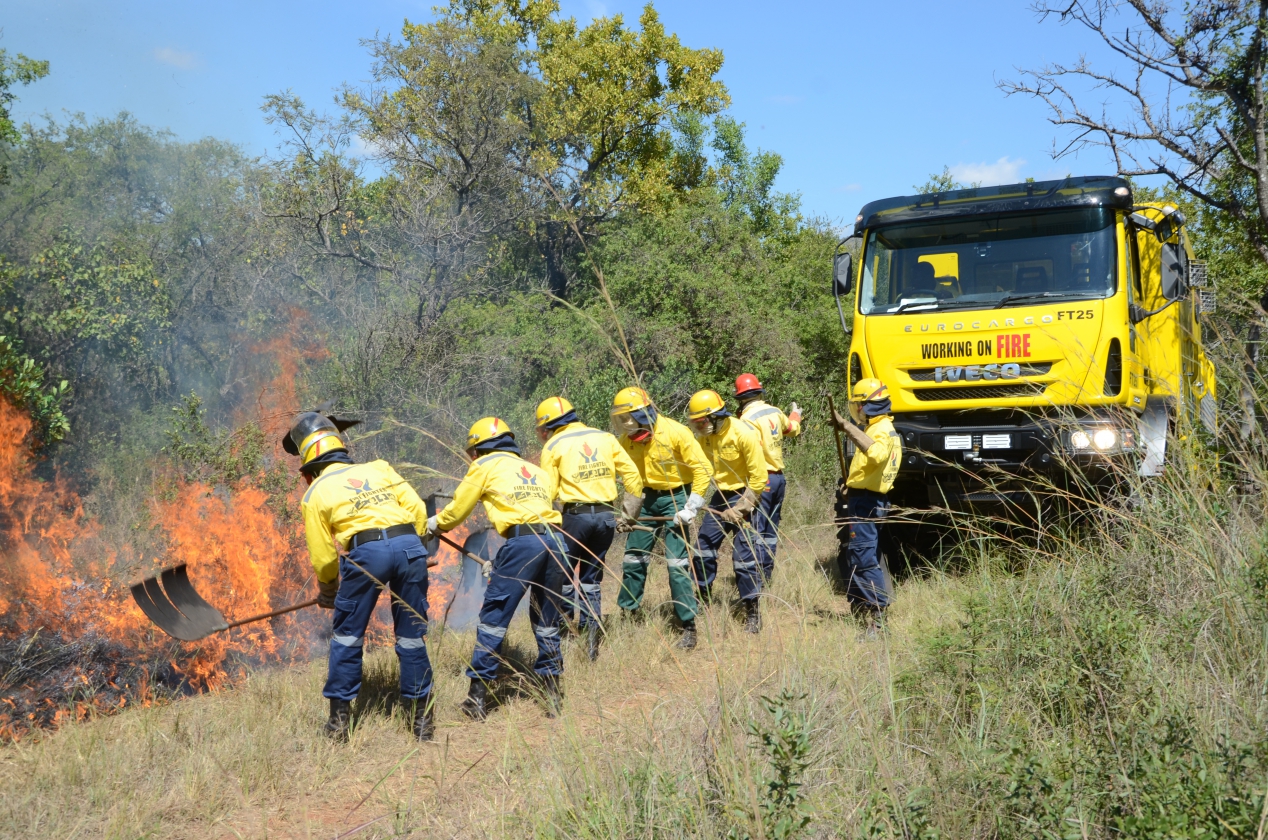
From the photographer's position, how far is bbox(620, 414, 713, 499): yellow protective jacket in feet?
22.0

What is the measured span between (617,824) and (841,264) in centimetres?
593

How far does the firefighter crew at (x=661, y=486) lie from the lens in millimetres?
6711

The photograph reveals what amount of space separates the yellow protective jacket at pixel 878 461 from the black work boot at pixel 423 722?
3254 mm

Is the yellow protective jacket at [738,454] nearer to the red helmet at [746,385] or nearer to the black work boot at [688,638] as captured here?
the black work boot at [688,638]

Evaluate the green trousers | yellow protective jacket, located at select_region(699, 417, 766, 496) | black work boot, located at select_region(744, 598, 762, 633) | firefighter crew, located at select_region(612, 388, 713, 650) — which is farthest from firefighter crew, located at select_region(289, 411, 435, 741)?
black work boot, located at select_region(744, 598, 762, 633)

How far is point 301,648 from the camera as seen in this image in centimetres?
762

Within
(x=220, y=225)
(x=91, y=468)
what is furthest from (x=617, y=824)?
(x=220, y=225)

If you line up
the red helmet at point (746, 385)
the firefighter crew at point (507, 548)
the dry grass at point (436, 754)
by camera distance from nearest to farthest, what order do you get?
1. the dry grass at point (436, 754)
2. the firefighter crew at point (507, 548)
3. the red helmet at point (746, 385)

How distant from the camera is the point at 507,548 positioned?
5.58 meters

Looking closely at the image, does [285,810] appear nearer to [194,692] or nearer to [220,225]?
[194,692]

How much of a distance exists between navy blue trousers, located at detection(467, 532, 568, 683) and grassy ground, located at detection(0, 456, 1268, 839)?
0.29 m

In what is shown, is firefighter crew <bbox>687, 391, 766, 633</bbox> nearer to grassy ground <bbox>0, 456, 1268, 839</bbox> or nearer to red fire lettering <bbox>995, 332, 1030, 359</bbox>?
grassy ground <bbox>0, 456, 1268, 839</bbox>

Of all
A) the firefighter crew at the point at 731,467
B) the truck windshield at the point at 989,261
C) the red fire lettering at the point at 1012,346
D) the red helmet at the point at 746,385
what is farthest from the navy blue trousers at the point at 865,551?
the truck windshield at the point at 989,261

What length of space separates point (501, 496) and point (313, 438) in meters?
1.15
